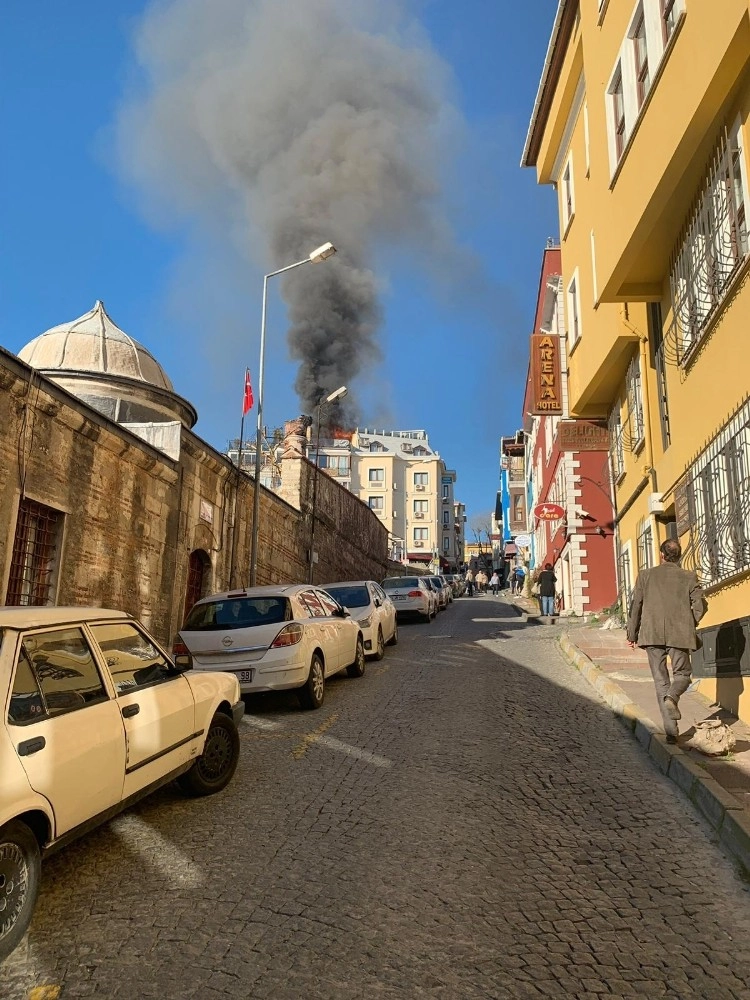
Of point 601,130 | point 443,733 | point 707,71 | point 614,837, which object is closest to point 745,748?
point 614,837

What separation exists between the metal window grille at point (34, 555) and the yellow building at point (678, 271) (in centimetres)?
843

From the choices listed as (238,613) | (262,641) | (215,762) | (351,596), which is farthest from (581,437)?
(215,762)

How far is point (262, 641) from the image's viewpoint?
831 cm

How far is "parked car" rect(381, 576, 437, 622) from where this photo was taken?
2192 centimetres

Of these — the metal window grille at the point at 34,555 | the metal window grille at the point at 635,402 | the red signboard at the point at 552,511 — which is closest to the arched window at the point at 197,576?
the metal window grille at the point at 34,555

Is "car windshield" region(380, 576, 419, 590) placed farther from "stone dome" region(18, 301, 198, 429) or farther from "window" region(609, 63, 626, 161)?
"window" region(609, 63, 626, 161)

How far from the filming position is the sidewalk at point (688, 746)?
445 cm

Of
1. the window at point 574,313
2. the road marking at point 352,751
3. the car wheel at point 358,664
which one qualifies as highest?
the window at point 574,313

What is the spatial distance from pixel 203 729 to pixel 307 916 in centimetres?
200

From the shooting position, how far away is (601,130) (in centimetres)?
1133

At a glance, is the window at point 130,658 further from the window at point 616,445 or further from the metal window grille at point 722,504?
the window at point 616,445

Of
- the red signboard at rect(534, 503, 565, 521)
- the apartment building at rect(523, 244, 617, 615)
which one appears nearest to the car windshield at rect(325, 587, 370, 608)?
the apartment building at rect(523, 244, 617, 615)

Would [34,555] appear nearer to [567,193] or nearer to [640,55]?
[640,55]

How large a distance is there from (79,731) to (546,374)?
18.3m
